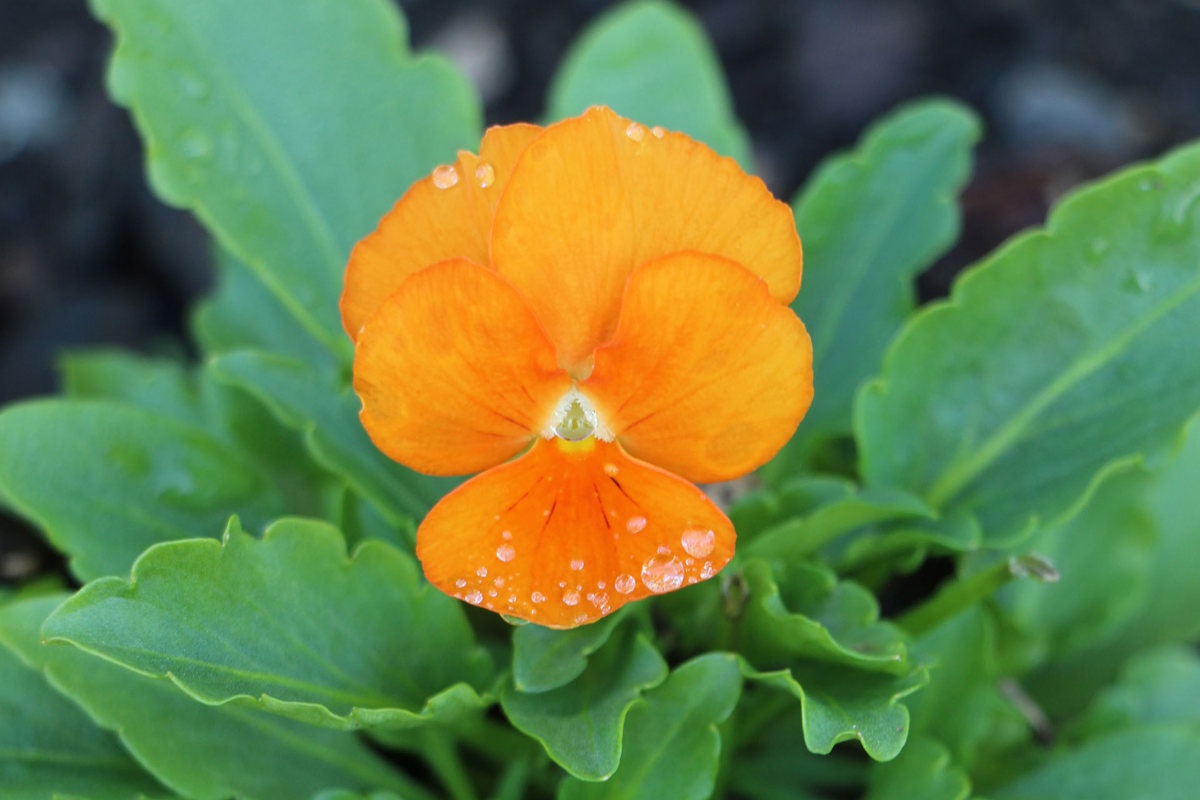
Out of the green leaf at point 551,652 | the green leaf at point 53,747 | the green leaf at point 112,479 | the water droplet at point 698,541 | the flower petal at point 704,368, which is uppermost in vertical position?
the flower petal at point 704,368

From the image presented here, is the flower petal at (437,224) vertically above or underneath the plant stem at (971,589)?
above

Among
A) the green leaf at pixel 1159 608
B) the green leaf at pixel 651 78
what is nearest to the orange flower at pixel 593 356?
the green leaf at pixel 651 78

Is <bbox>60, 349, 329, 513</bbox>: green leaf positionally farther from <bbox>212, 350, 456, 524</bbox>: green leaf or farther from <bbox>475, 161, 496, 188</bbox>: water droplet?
<bbox>475, 161, 496, 188</bbox>: water droplet

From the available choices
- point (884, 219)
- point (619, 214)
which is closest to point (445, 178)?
point (619, 214)

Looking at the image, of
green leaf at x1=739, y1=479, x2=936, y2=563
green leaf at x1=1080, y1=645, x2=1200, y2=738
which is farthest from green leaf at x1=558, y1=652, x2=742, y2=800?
green leaf at x1=1080, y1=645, x2=1200, y2=738

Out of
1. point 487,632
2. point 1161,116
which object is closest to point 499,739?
point 487,632

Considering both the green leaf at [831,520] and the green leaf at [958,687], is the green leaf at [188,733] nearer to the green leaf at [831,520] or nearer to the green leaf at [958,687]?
the green leaf at [831,520]

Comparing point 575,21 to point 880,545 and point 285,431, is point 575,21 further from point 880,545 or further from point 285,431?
point 880,545

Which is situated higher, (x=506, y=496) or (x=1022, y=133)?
(x=506, y=496)
